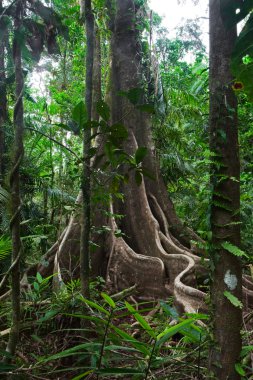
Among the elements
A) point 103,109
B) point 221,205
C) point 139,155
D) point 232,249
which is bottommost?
point 232,249

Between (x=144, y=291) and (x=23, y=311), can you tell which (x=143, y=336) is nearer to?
(x=23, y=311)

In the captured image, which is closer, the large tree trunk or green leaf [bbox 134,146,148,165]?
green leaf [bbox 134,146,148,165]

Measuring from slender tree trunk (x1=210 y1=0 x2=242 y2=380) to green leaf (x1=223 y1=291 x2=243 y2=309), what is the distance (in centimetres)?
4

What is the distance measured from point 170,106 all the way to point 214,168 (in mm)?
5193

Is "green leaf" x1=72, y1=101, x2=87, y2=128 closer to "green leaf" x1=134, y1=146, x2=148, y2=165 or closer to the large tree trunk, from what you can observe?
"green leaf" x1=134, y1=146, x2=148, y2=165

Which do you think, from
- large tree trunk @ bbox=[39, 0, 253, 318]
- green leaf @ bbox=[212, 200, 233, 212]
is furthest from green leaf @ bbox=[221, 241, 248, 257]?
large tree trunk @ bbox=[39, 0, 253, 318]

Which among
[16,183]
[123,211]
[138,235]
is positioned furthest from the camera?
[123,211]

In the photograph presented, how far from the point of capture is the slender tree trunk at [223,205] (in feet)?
6.39

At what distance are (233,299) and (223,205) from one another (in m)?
0.49

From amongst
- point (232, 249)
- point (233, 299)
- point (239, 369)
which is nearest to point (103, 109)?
point (232, 249)

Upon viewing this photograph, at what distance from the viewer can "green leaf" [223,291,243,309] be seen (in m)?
1.88

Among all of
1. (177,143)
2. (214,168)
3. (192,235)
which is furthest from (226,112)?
(177,143)

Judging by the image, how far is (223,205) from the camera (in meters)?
1.98

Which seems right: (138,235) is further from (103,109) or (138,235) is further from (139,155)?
(103,109)
